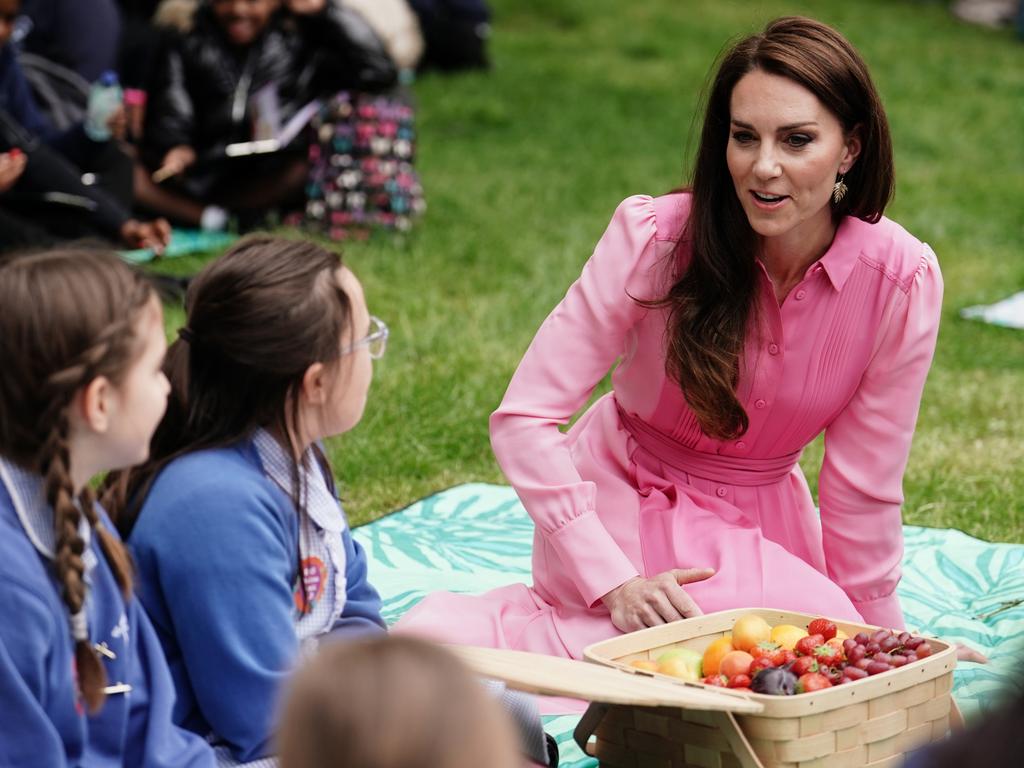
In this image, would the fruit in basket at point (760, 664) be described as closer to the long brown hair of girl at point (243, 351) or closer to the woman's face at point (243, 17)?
the long brown hair of girl at point (243, 351)

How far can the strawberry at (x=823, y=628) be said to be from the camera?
108 inches

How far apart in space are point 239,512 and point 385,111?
4.88 metres

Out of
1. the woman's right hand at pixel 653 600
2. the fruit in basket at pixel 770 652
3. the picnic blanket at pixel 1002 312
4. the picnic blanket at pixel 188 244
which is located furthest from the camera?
the picnic blanket at pixel 188 244

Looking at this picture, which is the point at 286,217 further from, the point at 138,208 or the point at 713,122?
the point at 713,122

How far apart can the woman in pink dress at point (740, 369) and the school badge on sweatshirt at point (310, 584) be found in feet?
1.69

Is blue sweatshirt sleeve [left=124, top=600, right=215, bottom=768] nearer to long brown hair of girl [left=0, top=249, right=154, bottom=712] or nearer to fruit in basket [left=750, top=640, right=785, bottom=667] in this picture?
long brown hair of girl [left=0, top=249, right=154, bottom=712]

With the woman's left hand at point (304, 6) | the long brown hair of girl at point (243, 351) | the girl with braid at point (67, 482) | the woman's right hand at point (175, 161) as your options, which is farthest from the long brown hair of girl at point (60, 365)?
the woman's left hand at point (304, 6)

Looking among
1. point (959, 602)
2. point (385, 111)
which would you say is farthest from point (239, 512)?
point (385, 111)

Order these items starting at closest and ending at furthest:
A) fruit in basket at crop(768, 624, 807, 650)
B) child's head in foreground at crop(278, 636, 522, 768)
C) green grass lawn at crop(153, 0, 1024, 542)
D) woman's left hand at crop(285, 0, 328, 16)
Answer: child's head in foreground at crop(278, 636, 522, 768)
fruit in basket at crop(768, 624, 807, 650)
green grass lawn at crop(153, 0, 1024, 542)
woman's left hand at crop(285, 0, 328, 16)

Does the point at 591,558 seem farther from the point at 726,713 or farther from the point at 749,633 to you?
the point at 726,713

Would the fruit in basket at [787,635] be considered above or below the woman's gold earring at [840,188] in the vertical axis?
below

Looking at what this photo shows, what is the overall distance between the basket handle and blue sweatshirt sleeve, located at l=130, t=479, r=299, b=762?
572mm

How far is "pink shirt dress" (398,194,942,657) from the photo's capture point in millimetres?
3105

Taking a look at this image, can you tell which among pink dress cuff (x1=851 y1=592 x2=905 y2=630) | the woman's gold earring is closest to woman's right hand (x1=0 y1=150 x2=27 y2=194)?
the woman's gold earring
